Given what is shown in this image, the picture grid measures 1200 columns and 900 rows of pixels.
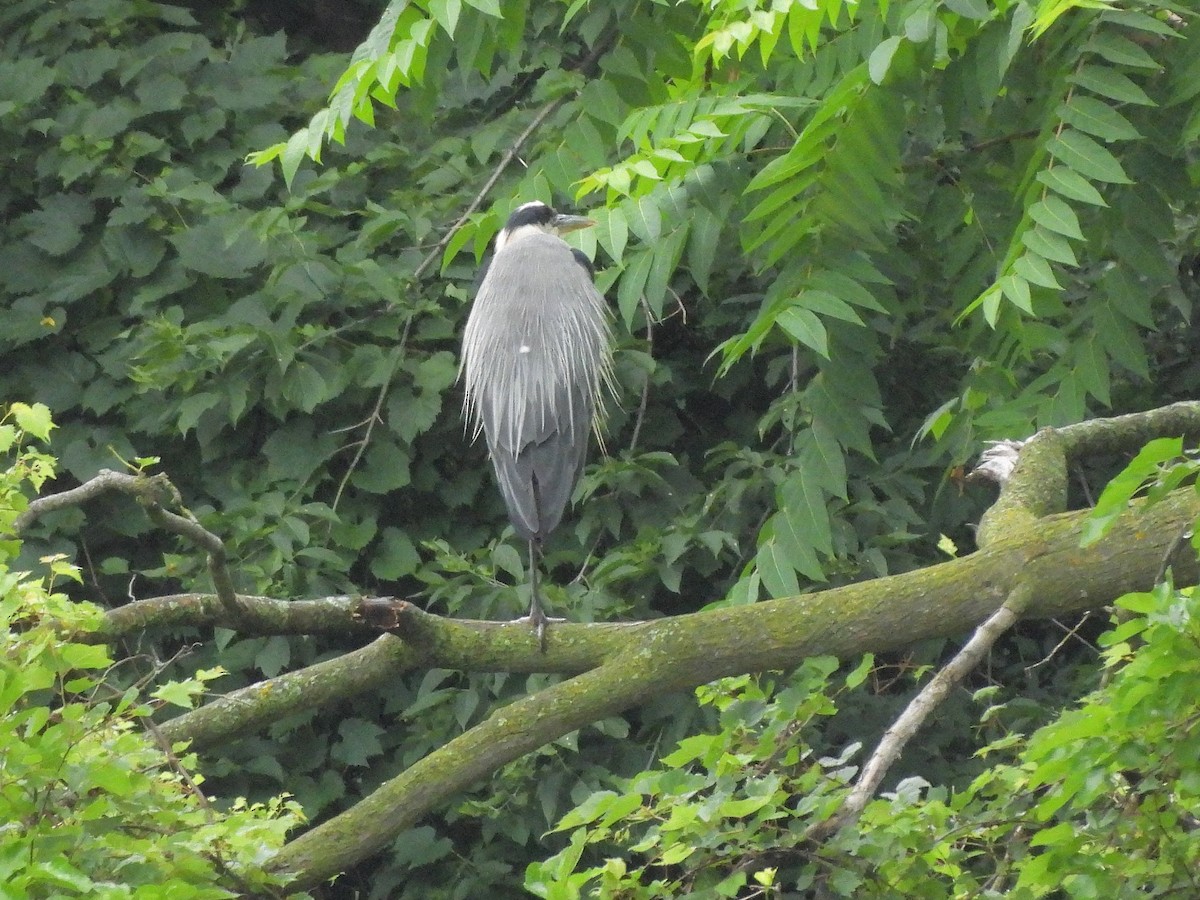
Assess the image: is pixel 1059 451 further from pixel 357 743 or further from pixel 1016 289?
pixel 357 743

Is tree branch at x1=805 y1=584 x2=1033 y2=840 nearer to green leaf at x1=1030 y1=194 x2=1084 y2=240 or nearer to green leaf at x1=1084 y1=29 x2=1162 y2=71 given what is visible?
green leaf at x1=1030 y1=194 x2=1084 y2=240

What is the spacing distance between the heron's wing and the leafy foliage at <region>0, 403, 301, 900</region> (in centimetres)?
204

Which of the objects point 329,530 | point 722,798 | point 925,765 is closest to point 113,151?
point 329,530

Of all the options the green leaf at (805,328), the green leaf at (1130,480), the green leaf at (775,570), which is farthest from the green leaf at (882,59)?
the green leaf at (1130,480)

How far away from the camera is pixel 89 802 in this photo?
185 cm

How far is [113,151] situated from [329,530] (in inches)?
67.7

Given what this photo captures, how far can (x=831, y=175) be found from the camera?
3105 mm

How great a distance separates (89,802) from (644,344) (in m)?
3.34

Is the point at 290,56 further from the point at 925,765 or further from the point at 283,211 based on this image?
the point at 925,765

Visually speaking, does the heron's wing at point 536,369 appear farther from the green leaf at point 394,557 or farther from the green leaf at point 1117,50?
the green leaf at point 1117,50

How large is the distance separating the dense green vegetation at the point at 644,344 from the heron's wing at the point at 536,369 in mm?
153

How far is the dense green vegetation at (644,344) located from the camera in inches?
105

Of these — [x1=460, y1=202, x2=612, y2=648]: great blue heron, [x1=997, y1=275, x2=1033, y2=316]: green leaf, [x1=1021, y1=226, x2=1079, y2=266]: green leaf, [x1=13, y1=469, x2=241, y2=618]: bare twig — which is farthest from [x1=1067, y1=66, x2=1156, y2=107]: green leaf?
[x1=13, y1=469, x2=241, y2=618]: bare twig

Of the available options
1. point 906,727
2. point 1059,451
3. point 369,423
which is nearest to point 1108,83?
point 1059,451
